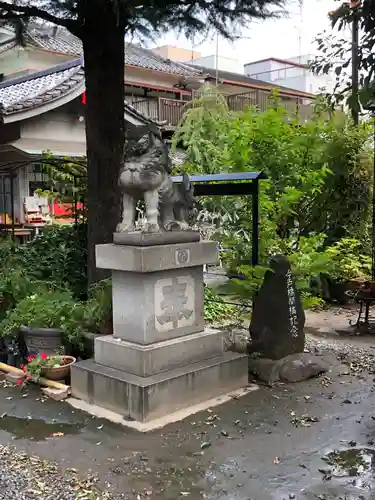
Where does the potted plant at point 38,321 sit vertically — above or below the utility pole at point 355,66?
below

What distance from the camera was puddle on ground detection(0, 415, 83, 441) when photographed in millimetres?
4977

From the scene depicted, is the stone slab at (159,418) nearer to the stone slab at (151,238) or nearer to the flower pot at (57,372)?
the flower pot at (57,372)

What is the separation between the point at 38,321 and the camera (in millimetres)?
6727

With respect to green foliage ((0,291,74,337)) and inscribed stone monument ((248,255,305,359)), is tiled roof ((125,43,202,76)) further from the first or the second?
inscribed stone monument ((248,255,305,359))

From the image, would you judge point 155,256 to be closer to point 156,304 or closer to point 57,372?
point 156,304

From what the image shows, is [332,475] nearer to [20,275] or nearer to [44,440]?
[44,440]

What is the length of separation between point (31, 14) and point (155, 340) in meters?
4.81

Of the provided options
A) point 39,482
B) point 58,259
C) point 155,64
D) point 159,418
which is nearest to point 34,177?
point 58,259

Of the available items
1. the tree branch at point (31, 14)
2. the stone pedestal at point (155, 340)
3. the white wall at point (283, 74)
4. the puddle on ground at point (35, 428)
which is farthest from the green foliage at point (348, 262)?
the white wall at point (283, 74)

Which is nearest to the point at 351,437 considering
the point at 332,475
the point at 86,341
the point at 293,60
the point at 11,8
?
the point at 332,475

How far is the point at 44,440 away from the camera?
486 cm

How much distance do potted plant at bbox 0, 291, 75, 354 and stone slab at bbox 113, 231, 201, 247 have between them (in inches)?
62.4

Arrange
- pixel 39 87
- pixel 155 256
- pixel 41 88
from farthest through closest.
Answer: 1. pixel 39 87
2. pixel 41 88
3. pixel 155 256

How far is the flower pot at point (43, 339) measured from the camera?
6.53 metres
